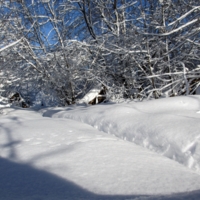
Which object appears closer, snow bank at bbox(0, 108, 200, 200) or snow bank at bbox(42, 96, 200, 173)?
snow bank at bbox(0, 108, 200, 200)

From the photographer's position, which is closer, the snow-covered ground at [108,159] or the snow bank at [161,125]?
the snow-covered ground at [108,159]

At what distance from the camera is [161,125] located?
2146 mm

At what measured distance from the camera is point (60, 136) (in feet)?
7.37

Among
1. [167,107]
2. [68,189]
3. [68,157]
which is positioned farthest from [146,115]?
[68,189]

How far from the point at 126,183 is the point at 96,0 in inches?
223

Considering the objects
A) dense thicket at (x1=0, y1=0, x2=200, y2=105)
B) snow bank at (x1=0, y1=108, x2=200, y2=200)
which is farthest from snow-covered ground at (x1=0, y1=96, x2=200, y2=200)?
dense thicket at (x1=0, y1=0, x2=200, y2=105)

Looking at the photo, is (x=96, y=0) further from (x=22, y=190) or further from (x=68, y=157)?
(x=22, y=190)

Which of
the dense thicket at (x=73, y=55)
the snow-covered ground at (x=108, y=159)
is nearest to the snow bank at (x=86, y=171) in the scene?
the snow-covered ground at (x=108, y=159)

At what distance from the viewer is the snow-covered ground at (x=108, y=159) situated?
3.93ft

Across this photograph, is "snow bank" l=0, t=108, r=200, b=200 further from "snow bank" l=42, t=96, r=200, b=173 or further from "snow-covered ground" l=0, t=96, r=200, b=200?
"snow bank" l=42, t=96, r=200, b=173

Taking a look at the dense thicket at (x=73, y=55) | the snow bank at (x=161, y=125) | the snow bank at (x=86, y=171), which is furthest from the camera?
the dense thicket at (x=73, y=55)

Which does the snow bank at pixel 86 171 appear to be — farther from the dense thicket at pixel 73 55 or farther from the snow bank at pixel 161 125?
the dense thicket at pixel 73 55

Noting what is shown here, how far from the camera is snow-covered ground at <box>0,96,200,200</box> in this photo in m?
1.20

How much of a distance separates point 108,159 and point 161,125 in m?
0.79
